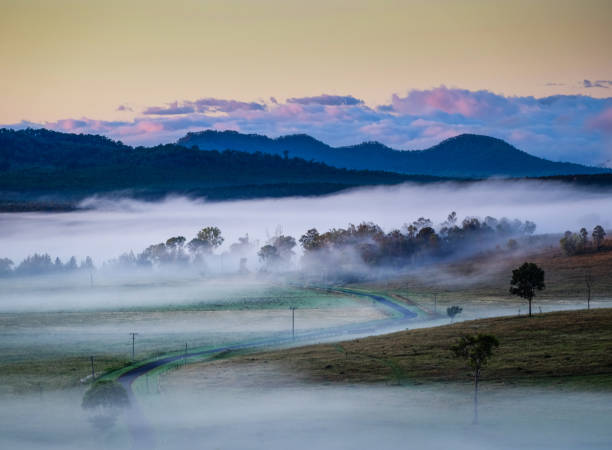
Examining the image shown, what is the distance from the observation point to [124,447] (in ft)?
256

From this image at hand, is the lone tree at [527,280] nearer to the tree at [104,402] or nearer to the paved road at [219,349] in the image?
the paved road at [219,349]

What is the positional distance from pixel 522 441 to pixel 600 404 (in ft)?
50.1

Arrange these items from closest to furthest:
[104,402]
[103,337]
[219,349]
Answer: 1. [104,402]
2. [219,349]
3. [103,337]

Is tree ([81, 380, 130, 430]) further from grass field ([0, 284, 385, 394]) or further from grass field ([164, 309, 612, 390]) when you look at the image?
grass field ([0, 284, 385, 394])

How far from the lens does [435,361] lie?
374 ft

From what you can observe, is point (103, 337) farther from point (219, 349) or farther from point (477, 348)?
point (477, 348)

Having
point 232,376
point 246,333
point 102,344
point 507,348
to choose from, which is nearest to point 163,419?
point 232,376

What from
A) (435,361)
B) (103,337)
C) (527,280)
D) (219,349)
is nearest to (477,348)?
(435,361)

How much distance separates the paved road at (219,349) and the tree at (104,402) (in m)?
1.60

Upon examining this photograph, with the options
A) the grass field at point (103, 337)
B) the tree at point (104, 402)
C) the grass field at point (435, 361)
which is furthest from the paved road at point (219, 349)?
the grass field at point (435, 361)

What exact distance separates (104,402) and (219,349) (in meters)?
52.9

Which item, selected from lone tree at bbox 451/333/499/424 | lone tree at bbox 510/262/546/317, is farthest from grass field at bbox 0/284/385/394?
lone tree at bbox 451/333/499/424

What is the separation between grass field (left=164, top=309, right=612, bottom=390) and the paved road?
6.19 m

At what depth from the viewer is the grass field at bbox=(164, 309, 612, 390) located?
4102 inches
